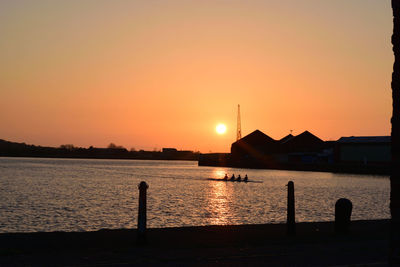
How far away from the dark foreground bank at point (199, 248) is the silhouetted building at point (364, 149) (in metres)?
130

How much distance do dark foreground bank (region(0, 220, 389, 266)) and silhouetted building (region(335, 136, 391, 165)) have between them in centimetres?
12993

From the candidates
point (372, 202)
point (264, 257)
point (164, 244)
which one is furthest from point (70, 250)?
point (372, 202)

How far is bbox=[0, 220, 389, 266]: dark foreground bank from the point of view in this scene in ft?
33.0

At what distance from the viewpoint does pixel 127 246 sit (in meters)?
12.1

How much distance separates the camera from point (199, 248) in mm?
11820

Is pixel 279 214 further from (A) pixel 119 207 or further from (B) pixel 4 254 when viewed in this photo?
(B) pixel 4 254

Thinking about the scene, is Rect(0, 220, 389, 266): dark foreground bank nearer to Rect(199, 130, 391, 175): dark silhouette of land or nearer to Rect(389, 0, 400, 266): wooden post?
Rect(389, 0, 400, 266): wooden post

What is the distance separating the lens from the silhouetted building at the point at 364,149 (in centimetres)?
13962

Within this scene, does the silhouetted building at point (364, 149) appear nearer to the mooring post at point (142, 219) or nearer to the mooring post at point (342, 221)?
the mooring post at point (342, 221)

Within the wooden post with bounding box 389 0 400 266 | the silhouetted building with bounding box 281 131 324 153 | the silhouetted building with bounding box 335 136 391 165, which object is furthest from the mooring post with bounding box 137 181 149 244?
the silhouetted building with bounding box 281 131 324 153

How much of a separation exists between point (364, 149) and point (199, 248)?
137 m

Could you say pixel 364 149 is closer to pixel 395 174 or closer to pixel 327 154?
pixel 327 154

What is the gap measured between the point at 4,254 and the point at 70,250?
1.26 metres

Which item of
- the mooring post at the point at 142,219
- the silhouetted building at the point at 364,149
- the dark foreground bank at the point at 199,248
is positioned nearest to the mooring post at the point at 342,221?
the dark foreground bank at the point at 199,248
